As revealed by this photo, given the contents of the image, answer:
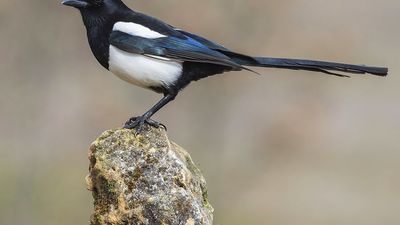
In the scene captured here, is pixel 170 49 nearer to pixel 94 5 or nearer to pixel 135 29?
pixel 135 29

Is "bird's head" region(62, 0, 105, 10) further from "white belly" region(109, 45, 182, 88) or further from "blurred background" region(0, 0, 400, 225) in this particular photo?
Answer: "blurred background" region(0, 0, 400, 225)

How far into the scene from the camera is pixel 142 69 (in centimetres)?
351

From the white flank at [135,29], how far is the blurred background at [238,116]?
10.2ft

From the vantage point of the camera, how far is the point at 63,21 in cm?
697

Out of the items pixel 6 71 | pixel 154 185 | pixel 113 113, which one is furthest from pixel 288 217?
pixel 154 185

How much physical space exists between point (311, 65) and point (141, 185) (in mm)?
1066

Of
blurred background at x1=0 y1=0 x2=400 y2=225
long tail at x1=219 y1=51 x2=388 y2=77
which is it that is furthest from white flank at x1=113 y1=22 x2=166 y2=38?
blurred background at x1=0 y1=0 x2=400 y2=225

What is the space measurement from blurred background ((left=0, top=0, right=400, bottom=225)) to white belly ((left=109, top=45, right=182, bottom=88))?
3211mm

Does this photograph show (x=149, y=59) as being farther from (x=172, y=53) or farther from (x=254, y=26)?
(x=254, y=26)

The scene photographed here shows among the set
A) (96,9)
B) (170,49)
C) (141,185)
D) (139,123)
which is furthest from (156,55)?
(141,185)

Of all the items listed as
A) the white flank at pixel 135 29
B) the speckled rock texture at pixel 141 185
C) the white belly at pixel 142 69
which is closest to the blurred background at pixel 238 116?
the white flank at pixel 135 29

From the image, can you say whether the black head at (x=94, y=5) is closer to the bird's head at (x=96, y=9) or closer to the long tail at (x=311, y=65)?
the bird's head at (x=96, y=9)

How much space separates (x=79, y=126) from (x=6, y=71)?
182 centimetres

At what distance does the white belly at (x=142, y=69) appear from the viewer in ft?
11.5
